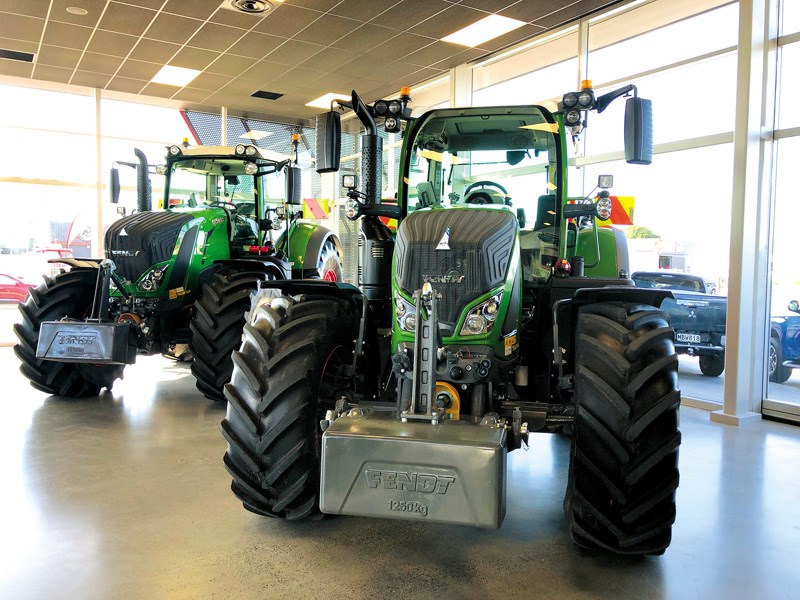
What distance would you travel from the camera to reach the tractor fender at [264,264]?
591cm

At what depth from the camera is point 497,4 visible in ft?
22.5

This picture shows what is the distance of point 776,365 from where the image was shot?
5.86 m

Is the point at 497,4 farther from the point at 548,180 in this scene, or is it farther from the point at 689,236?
the point at 548,180

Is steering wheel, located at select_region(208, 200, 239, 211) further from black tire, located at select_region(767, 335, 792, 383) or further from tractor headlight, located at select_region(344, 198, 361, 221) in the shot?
black tire, located at select_region(767, 335, 792, 383)

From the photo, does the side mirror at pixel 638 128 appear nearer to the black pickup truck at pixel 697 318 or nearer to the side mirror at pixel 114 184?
the black pickup truck at pixel 697 318

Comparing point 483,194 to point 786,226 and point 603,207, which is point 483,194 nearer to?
point 603,207

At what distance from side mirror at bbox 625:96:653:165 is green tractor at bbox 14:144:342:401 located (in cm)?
324

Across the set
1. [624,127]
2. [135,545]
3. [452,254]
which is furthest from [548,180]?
[135,545]

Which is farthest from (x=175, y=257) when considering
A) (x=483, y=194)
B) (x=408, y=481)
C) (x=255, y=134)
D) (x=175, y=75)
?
(x=255, y=134)

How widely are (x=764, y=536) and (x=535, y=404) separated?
48.4 inches

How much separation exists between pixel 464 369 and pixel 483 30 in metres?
6.01

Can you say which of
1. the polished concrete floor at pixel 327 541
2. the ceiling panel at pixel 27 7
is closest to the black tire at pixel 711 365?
the polished concrete floor at pixel 327 541

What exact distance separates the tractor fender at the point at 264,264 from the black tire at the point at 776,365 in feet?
14.7

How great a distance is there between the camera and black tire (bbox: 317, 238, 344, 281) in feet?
26.1
